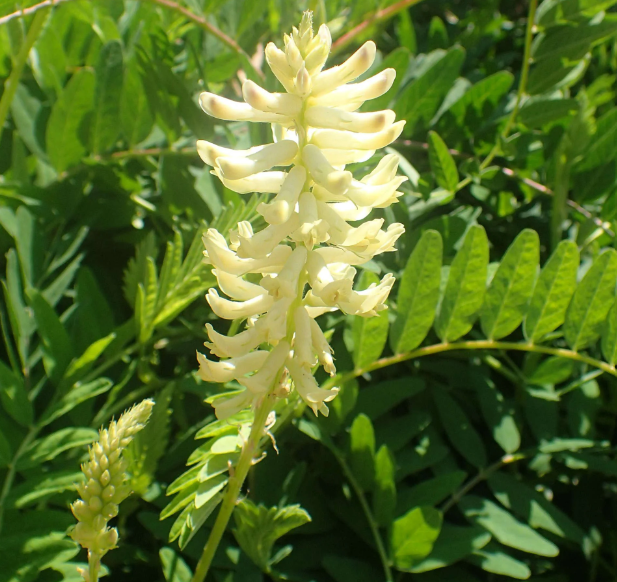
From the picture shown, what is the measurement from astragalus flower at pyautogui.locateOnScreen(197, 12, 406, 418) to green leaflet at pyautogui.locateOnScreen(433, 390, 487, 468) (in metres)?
0.61

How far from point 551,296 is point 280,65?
0.72 metres

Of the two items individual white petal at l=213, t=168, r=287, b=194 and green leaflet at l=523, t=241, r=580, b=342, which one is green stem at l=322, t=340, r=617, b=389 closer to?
green leaflet at l=523, t=241, r=580, b=342

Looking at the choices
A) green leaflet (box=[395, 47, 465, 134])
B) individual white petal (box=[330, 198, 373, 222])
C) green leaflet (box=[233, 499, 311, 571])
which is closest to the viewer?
individual white petal (box=[330, 198, 373, 222])

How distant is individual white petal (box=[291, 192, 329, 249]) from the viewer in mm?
719

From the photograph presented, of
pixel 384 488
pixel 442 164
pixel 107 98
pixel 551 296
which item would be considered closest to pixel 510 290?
pixel 551 296

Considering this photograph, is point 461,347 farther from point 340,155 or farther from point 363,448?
point 340,155

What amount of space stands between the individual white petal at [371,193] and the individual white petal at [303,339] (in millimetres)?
139

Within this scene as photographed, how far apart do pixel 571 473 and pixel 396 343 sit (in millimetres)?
513

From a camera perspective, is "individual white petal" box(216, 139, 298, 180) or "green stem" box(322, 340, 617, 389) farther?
"green stem" box(322, 340, 617, 389)

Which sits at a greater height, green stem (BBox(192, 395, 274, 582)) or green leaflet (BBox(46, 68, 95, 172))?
green leaflet (BBox(46, 68, 95, 172))

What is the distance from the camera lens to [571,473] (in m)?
1.41

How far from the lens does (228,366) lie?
788 millimetres

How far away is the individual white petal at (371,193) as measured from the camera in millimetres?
771

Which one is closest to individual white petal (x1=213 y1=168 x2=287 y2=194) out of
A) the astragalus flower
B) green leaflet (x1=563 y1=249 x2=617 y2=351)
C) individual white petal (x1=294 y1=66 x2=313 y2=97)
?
the astragalus flower
